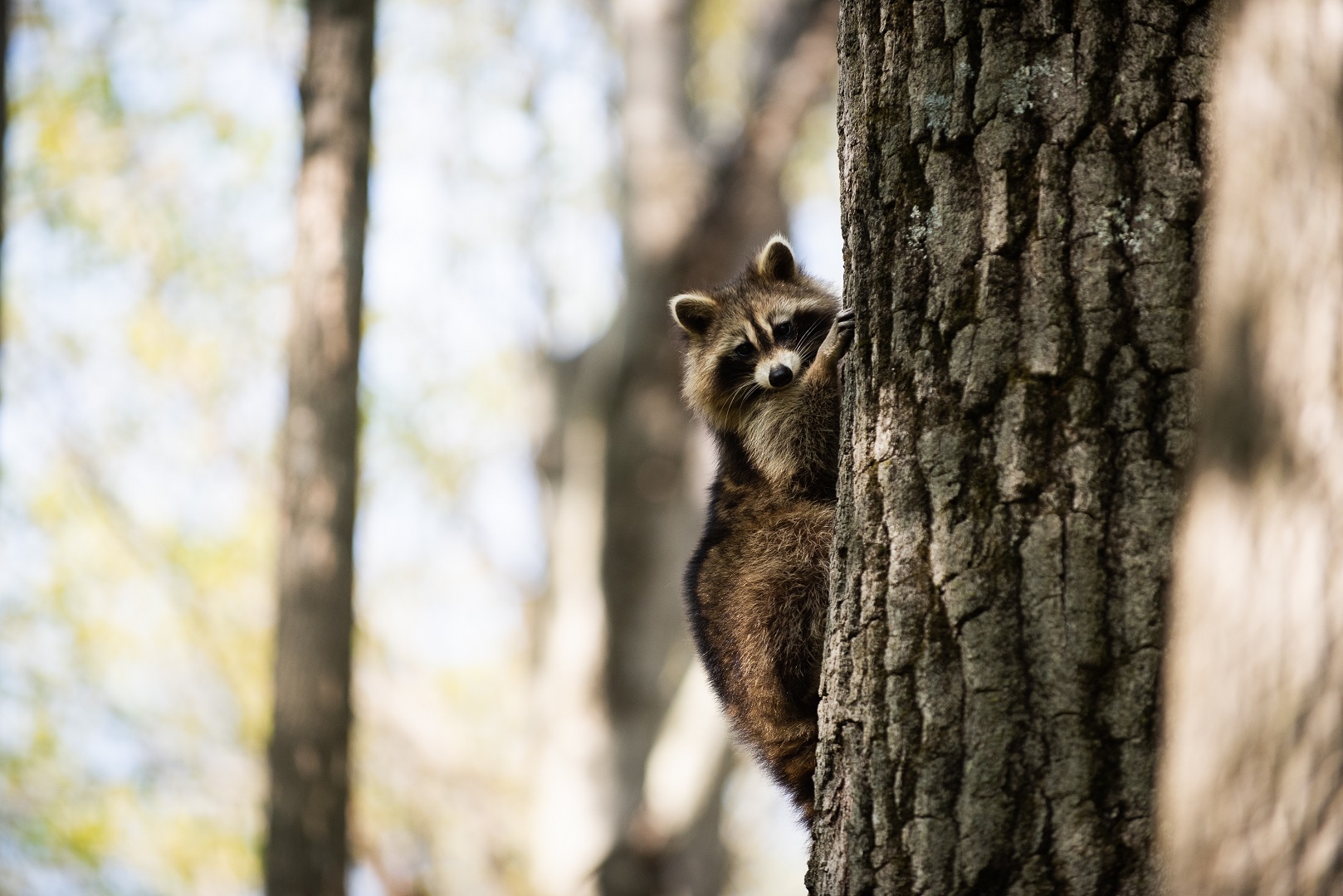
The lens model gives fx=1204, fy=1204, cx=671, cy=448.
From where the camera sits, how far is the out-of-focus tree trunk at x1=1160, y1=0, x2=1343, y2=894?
4.92ft

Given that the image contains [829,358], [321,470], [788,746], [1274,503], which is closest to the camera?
[1274,503]

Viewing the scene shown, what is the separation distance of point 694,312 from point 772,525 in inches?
65.2

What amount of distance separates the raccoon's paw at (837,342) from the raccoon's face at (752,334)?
0.51 metres

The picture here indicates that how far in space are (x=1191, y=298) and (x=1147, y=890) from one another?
102 centimetres

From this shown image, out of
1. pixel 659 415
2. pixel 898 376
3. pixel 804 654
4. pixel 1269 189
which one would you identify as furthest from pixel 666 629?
pixel 1269 189

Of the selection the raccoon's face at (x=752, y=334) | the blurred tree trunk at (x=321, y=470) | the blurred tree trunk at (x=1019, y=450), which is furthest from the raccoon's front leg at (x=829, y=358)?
the blurred tree trunk at (x=321, y=470)

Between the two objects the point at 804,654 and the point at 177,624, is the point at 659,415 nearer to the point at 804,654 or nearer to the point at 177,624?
the point at 804,654

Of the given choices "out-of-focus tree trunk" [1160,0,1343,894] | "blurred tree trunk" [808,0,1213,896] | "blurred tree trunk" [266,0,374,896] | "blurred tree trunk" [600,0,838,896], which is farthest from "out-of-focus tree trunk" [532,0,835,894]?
"out-of-focus tree trunk" [1160,0,1343,894]

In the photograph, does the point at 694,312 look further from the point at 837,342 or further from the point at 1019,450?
the point at 1019,450

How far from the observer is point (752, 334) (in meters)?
5.07

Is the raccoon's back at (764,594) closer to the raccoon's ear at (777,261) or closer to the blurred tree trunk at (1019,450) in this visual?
the blurred tree trunk at (1019,450)

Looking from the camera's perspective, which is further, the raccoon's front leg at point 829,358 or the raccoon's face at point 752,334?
the raccoon's face at point 752,334

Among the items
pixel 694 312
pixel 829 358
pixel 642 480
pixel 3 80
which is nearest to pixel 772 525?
pixel 829 358

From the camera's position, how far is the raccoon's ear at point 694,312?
539 centimetres
